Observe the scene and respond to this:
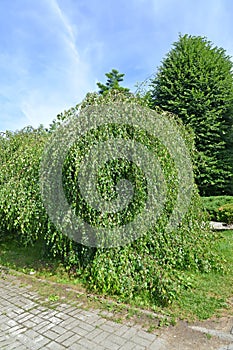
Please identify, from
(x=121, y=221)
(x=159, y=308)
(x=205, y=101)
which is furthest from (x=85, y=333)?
(x=205, y=101)

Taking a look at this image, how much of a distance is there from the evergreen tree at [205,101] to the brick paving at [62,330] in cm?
694

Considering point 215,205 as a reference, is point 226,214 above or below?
below

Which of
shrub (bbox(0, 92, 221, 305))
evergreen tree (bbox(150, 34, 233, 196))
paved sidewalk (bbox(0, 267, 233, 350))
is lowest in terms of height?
paved sidewalk (bbox(0, 267, 233, 350))

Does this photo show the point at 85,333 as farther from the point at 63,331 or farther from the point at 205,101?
the point at 205,101

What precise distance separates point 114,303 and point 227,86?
8.79m

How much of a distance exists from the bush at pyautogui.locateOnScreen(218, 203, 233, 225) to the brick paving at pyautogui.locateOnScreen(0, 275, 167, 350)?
5.07m

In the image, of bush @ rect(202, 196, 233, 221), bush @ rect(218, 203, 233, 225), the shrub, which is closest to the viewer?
the shrub

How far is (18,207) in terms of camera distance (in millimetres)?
3064

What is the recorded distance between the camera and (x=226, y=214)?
641 cm

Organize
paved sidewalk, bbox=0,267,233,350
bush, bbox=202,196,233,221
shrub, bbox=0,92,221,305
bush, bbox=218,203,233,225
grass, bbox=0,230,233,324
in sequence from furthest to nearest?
bush, bbox=202,196,233,221
bush, bbox=218,203,233,225
shrub, bbox=0,92,221,305
grass, bbox=0,230,233,324
paved sidewalk, bbox=0,267,233,350

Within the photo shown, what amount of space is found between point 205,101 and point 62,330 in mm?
8280

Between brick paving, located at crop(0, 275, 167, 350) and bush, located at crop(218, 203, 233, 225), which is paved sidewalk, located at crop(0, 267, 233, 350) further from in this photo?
bush, located at crop(218, 203, 233, 225)

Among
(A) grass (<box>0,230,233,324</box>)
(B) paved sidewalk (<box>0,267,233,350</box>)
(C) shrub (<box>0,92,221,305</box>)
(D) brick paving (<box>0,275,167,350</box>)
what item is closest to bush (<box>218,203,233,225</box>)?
(A) grass (<box>0,230,233,324</box>)

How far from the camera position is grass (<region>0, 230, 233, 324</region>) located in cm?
239
